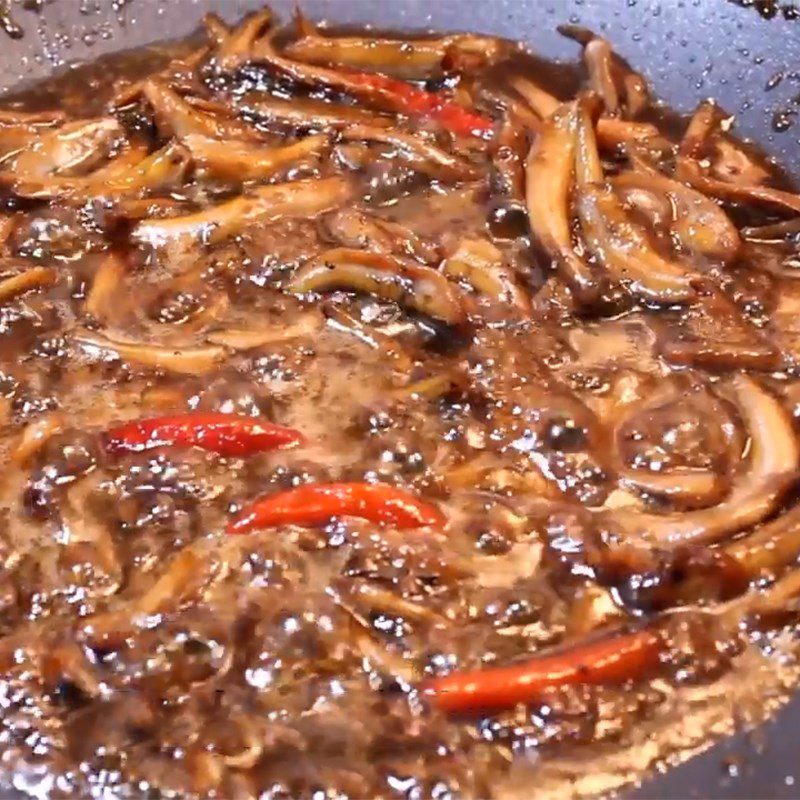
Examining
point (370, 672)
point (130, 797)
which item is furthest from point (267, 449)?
point (130, 797)

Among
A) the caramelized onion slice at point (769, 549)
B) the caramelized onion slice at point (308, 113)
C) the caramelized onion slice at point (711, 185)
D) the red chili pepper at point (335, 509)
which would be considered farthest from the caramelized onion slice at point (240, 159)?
the caramelized onion slice at point (769, 549)

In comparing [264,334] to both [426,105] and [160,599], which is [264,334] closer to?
[160,599]

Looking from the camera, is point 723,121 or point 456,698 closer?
point 456,698

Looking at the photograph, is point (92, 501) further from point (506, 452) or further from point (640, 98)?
point (640, 98)

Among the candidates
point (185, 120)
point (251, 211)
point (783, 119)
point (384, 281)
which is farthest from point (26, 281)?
point (783, 119)

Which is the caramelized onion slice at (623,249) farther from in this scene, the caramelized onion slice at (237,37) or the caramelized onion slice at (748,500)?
the caramelized onion slice at (237,37)

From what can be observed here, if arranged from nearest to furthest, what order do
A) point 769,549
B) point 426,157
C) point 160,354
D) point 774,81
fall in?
point 769,549, point 160,354, point 426,157, point 774,81
